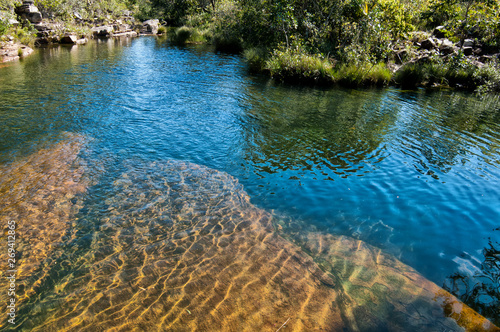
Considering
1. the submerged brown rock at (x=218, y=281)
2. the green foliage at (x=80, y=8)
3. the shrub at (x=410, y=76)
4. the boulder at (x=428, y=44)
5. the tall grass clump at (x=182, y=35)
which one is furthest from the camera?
the tall grass clump at (x=182, y=35)

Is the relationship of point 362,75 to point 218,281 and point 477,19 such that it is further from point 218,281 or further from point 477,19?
point 218,281

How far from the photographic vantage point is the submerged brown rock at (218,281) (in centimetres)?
416

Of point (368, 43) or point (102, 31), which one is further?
point (102, 31)

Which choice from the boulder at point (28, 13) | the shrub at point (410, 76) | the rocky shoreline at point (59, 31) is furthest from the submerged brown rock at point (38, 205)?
the boulder at point (28, 13)

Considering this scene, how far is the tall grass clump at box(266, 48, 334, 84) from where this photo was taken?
19.0 metres

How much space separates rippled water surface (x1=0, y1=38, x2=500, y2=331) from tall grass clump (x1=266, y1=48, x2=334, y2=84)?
20.1 ft

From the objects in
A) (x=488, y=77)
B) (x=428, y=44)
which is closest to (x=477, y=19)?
(x=428, y=44)

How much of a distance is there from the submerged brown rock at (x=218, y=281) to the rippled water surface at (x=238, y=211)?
3 cm

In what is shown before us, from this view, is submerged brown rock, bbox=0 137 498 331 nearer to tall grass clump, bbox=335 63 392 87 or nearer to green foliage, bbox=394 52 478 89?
tall grass clump, bbox=335 63 392 87

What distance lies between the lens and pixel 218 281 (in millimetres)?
4773

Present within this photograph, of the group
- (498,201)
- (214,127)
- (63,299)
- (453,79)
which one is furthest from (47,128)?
(453,79)

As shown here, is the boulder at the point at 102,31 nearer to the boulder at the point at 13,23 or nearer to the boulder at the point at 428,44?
the boulder at the point at 13,23

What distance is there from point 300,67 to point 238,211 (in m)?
14.7

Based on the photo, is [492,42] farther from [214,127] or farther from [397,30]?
[214,127]
